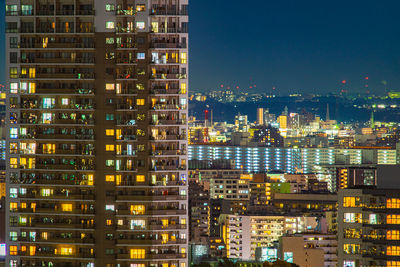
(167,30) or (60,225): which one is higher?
(167,30)

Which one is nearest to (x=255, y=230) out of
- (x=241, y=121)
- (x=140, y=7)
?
(x=140, y=7)

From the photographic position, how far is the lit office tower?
75.5ft

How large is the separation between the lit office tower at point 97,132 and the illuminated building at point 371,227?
3858 mm

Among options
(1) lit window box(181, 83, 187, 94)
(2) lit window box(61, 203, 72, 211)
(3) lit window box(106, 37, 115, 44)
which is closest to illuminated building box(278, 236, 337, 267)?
(1) lit window box(181, 83, 187, 94)

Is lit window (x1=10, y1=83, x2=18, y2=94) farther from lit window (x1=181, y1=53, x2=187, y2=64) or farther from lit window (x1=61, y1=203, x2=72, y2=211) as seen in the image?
lit window (x1=181, y1=53, x2=187, y2=64)

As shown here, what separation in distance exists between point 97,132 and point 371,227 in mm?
6487

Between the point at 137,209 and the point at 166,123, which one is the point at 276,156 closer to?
the point at 166,123

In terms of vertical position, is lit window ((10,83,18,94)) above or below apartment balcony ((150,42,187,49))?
below

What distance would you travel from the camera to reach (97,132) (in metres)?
23.4

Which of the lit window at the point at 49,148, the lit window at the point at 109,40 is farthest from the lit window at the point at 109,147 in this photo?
the lit window at the point at 109,40

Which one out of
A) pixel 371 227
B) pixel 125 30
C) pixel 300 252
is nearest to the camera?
pixel 371 227

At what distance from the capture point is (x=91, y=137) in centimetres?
2334

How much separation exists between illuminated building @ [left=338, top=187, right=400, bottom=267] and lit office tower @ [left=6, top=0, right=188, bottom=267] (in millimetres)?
3858

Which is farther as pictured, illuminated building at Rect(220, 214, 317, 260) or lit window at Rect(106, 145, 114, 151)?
illuminated building at Rect(220, 214, 317, 260)
